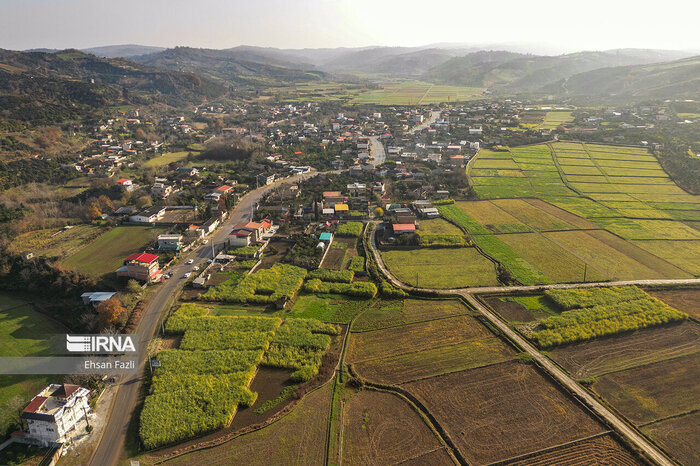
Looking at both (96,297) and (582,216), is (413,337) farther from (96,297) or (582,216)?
(582,216)

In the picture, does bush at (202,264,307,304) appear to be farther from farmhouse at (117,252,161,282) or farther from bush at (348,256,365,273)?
farmhouse at (117,252,161,282)

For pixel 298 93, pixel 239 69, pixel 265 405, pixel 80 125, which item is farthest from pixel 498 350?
pixel 239 69

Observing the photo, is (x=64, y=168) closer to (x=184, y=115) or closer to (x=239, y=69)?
(x=184, y=115)

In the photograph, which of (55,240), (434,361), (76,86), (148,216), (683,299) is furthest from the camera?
(76,86)

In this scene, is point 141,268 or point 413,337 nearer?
point 413,337

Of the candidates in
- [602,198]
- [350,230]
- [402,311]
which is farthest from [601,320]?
[602,198]

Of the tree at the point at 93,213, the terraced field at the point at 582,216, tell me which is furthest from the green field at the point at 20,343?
the terraced field at the point at 582,216

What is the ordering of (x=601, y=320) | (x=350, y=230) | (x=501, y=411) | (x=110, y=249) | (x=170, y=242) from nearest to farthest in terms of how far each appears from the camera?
(x=501, y=411), (x=601, y=320), (x=170, y=242), (x=110, y=249), (x=350, y=230)

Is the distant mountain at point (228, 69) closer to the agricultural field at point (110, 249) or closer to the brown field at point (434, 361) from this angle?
the agricultural field at point (110, 249)
